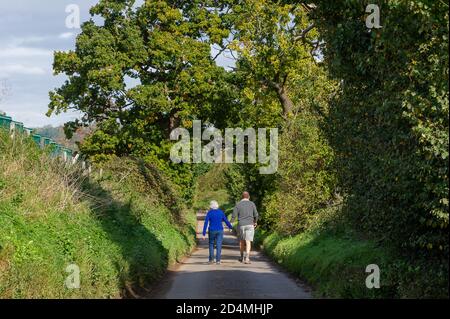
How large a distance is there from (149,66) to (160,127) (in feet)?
11.8

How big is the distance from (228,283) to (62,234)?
4997 millimetres

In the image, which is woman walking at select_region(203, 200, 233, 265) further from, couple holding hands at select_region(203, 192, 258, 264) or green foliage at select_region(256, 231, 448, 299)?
green foliage at select_region(256, 231, 448, 299)

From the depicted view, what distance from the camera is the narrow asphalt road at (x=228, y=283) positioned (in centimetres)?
1388

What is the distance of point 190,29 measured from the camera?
38.8 m

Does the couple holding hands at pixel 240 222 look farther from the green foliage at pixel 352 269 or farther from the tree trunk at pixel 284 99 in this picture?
the tree trunk at pixel 284 99

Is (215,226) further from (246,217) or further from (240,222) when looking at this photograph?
(246,217)

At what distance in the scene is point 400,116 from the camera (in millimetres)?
8961

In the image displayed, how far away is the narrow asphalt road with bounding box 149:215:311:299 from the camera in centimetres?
1388

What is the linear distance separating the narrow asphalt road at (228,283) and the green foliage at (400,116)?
10.9 feet

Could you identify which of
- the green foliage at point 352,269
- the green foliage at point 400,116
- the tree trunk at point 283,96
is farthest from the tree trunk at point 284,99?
the green foliage at point 400,116

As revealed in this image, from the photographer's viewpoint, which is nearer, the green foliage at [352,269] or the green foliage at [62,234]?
the green foliage at [352,269]

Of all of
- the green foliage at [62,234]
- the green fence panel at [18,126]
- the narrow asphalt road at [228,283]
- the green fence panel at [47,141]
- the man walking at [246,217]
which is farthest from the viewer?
the man walking at [246,217]

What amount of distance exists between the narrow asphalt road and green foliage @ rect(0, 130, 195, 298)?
0.67 metres
